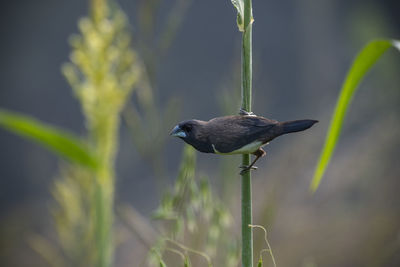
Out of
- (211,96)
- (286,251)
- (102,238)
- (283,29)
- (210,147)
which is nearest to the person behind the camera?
(210,147)

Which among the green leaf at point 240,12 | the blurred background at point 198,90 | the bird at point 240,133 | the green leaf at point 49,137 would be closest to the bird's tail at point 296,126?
the bird at point 240,133

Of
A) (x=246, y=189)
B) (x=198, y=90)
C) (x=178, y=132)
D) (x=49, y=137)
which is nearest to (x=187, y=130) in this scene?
(x=178, y=132)

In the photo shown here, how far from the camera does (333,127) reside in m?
0.52

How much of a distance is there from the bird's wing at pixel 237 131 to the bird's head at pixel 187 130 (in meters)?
0.02

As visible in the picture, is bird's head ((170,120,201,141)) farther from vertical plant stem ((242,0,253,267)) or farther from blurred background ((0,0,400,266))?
blurred background ((0,0,400,266))

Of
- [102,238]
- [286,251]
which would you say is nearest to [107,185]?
[102,238]

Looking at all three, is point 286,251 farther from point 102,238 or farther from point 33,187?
point 33,187

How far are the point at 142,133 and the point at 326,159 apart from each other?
59cm

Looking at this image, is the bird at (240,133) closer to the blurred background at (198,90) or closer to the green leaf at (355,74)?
the green leaf at (355,74)

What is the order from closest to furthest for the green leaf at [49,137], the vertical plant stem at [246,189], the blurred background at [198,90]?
1. the vertical plant stem at [246,189]
2. the green leaf at [49,137]
3. the blurred background at [198,90]

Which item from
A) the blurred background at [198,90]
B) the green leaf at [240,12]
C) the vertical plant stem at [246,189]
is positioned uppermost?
the blurred background at [198,90]

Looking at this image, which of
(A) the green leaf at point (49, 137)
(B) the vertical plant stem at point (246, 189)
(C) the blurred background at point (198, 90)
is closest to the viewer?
(B) the vertical plant stem at point (246, 189)

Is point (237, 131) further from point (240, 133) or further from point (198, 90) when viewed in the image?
point (198, 90)

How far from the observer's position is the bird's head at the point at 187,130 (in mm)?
507
